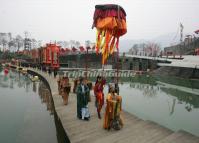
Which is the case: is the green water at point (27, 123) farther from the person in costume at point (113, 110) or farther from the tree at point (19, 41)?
the tree at point (19, 41)

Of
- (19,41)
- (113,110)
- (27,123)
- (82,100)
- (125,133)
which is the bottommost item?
(27,123)

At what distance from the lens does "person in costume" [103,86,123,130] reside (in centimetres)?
750

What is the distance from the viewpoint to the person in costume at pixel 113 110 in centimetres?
750

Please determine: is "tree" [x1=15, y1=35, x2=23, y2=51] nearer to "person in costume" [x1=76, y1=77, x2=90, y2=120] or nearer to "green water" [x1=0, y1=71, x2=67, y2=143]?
"green water" [x1=0, y1=71, x2=67, y2=143]

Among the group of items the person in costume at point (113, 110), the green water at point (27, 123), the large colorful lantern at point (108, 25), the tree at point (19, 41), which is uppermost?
the tree at point (19, 41)

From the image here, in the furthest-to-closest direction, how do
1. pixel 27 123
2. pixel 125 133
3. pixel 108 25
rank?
1. pixel 27 123
2. pixel 108 25
3. pixel 125 133

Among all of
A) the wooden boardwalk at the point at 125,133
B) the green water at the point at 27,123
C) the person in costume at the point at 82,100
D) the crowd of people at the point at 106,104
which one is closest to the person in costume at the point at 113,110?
the crowd of people at the point at 106,104

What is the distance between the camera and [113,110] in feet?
24.7

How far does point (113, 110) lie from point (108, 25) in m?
3.44

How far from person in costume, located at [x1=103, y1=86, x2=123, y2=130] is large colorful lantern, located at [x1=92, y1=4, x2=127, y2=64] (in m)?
2.16

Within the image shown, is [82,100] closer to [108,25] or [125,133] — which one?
[125,133]

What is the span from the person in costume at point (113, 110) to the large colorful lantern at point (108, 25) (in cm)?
216

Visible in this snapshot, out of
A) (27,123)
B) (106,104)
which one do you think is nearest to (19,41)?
(27,123)

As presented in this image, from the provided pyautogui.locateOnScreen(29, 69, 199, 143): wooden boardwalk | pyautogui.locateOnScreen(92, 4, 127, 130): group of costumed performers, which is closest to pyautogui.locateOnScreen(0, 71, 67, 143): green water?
pyautogui.locateOnScreen(29, 69, 199, 143): wooden boardwalk
